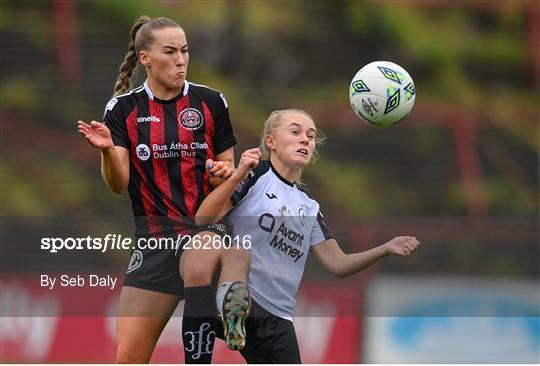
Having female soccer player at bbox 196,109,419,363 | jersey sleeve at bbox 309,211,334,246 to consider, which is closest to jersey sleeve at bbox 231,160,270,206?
female soccer player at bbox 196,109,419,363


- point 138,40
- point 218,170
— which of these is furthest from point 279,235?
point 138,40

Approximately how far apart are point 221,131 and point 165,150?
0.31m

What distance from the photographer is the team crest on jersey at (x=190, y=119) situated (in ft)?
16.5

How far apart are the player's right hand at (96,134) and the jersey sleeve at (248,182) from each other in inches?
26.1

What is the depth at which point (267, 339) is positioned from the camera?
5047mm

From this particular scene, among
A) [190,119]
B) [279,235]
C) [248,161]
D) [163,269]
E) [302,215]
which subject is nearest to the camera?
[248,161]

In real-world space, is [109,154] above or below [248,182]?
above

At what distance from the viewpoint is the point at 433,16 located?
13.3 metres

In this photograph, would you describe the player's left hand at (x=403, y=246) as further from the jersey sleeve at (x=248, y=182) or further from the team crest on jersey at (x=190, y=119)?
the team crest on jersey at (x=190, y=119)

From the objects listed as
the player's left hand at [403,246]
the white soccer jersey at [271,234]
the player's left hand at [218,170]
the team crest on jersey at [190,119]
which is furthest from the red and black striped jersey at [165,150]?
the player's left hand at [403,246]

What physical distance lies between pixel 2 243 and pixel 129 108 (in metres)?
5.56

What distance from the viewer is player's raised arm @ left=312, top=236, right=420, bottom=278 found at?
4.91 m

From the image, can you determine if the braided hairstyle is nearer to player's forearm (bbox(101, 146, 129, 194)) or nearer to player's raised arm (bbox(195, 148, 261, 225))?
player's forearm (bbox(101, 146, 129, 194))

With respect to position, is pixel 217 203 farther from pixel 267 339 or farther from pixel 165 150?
pixel 267 339
